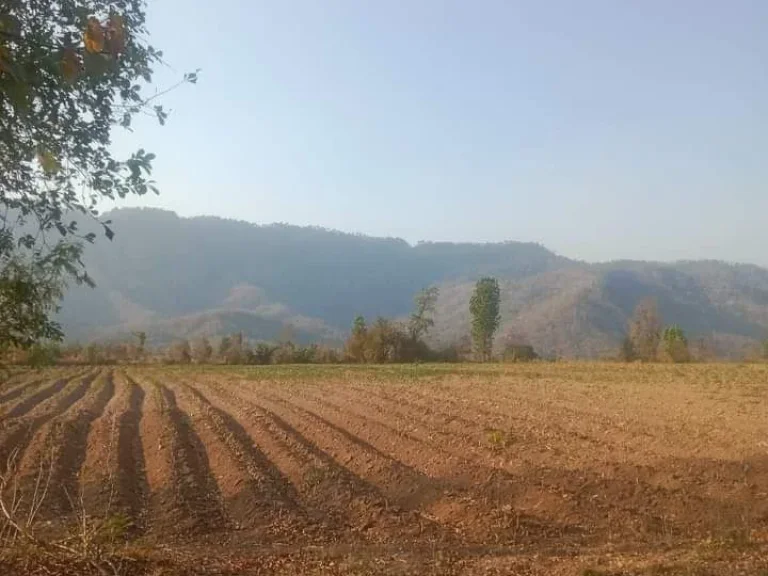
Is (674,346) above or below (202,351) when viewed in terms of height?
below

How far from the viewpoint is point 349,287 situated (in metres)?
154

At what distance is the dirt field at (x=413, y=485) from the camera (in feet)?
22.7

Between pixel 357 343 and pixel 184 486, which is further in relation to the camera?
pixel 357 343

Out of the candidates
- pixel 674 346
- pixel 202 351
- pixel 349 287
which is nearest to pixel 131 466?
pixel 202 351

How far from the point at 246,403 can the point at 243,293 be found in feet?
392

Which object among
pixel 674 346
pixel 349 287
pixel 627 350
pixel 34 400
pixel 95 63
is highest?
pixel 349 287

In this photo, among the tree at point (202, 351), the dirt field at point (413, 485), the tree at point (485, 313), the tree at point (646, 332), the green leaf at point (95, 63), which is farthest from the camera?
the tree at point (485, 313)

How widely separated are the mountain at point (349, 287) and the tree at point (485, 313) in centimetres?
2197

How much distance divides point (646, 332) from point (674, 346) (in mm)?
9363

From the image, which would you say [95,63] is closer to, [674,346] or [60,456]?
[60,456]

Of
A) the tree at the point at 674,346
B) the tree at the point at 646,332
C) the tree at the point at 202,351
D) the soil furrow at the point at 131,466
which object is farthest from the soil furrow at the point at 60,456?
the tree at the point at 646,332

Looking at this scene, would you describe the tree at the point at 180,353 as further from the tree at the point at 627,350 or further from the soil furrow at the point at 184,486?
the soil furrow at the point at 184,486

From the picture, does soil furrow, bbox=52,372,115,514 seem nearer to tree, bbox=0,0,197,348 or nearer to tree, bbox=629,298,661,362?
tree, bbox=0,0,197,348

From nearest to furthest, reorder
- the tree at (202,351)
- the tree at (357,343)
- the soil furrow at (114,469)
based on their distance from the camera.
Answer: the soil furrow at (114,469) < the tree at (357,343) < the tree at (202,351)
